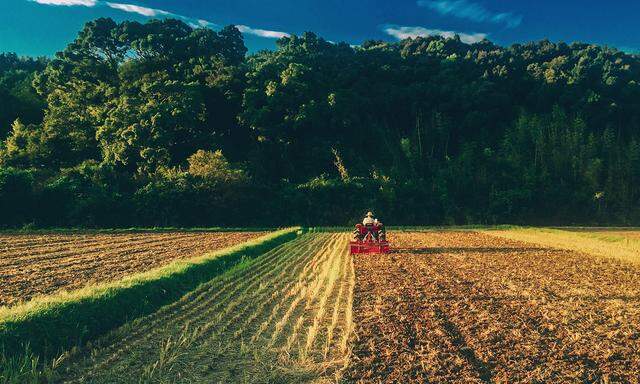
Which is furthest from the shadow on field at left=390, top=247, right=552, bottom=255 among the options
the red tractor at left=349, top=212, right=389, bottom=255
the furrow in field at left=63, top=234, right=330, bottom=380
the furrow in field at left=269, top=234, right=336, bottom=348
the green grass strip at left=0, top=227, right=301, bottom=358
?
the green grass strip at left=0, top=227, right=301, bottom=358

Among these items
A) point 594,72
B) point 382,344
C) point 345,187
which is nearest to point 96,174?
point 345,187

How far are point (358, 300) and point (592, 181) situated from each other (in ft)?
132

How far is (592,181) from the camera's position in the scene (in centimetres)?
4156

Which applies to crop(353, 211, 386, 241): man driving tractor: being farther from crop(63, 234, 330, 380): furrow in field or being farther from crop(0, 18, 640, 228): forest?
crop(0, 18, 640, 228): forest

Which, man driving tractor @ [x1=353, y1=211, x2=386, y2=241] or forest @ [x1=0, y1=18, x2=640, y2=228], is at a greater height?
forest @ [x1=0, y1=18, x2=640, y2=228]

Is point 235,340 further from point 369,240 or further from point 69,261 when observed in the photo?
point 369,240

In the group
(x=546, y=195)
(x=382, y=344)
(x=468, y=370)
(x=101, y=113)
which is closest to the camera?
(x=468, y=370)

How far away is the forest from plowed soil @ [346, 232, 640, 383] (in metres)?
25.6

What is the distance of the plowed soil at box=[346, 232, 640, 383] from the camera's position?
546 centimetres

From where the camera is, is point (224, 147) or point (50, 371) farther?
point (224, 147)

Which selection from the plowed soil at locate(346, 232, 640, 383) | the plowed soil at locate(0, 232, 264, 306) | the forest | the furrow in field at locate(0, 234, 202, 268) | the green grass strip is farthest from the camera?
the forest

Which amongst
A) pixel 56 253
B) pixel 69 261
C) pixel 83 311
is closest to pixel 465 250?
pixel 69 261

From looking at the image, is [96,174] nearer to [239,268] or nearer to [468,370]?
[239,268]

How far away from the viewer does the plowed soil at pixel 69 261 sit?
10438 millimetres
